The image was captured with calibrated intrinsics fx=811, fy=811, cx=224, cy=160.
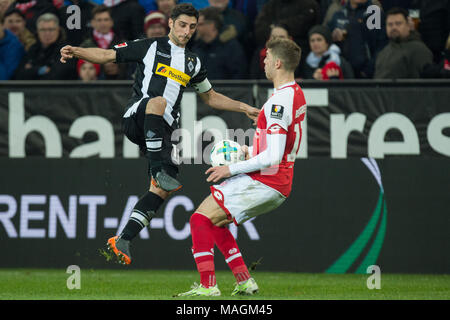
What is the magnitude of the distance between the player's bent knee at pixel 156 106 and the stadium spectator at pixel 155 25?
12.8 feet

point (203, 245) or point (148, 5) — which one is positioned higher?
point (148, 5)

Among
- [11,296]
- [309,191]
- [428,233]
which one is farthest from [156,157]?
[428,233]

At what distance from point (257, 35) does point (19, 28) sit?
3785mm

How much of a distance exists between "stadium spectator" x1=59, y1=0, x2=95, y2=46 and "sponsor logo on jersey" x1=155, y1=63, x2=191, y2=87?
4.80 meters

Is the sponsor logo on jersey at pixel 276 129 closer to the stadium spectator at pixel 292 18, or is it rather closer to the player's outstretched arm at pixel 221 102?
the player's outstretched arm at pixel 221 102

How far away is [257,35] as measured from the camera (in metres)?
11.6

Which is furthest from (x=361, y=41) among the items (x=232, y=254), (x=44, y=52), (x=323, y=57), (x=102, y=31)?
(x=232, y=254)

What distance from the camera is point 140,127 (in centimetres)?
761

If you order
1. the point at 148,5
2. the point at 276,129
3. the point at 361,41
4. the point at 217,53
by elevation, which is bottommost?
the point at 276,129

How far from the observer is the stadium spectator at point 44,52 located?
38.1 ft

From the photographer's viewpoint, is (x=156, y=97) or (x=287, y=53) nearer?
(x=287, y=53)

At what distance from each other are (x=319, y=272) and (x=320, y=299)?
3.05 meters

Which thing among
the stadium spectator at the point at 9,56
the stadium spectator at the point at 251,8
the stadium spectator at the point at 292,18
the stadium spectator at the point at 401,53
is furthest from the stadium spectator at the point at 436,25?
the stadium spectator at the point at 9,56
